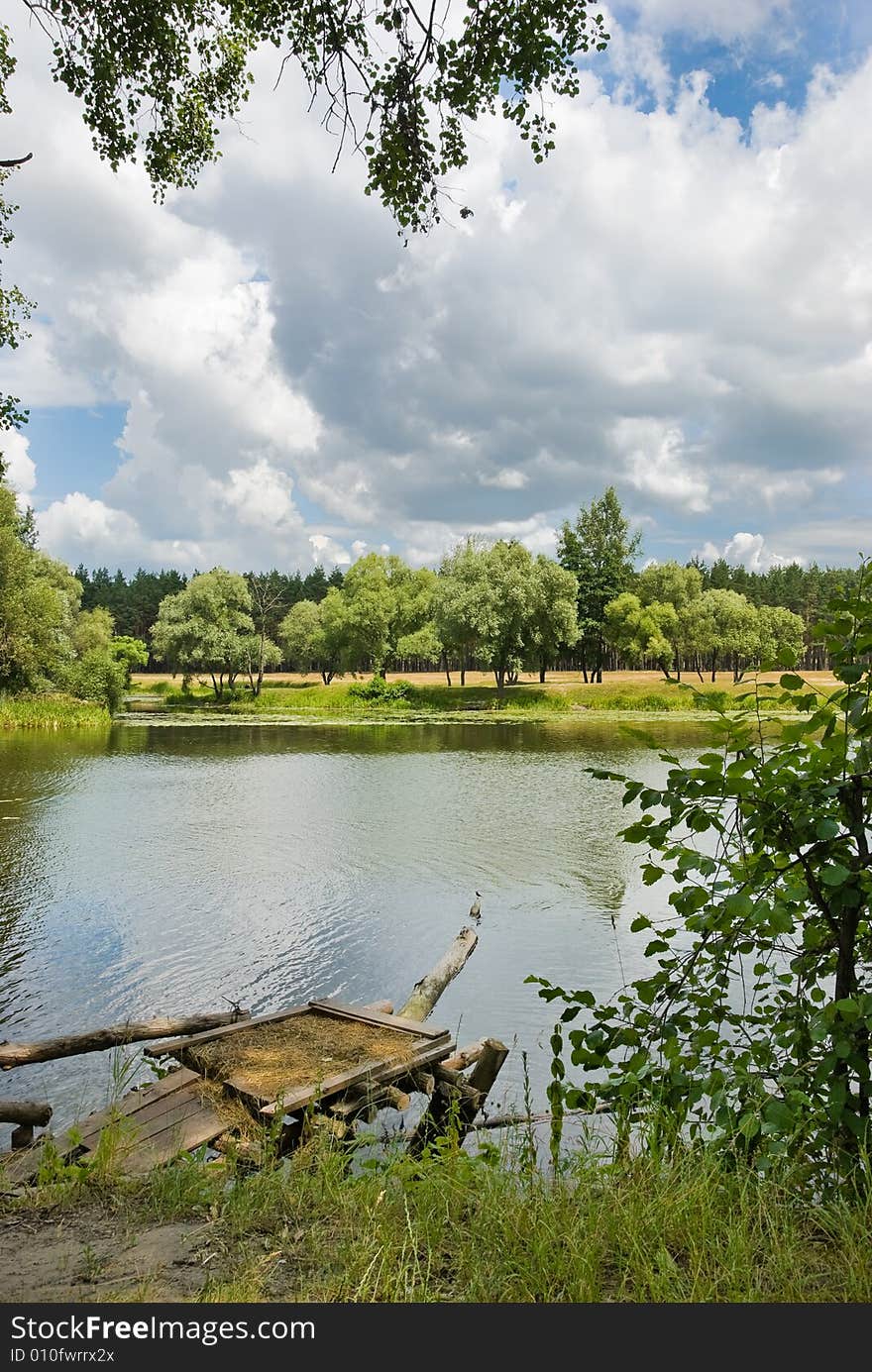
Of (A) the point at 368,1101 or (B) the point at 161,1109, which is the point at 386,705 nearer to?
(A) the point at 368,1101

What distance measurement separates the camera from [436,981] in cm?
940

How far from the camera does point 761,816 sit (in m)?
3.75

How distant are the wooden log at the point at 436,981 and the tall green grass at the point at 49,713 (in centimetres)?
4021

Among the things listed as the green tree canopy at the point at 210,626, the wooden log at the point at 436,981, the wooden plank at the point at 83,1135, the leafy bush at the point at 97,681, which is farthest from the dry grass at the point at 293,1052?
the green tree canopy at the point at 210,626

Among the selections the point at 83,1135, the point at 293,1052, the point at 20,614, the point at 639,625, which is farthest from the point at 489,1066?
the point at 639,625

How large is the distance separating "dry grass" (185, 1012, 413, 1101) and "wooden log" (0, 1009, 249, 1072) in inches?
18.0

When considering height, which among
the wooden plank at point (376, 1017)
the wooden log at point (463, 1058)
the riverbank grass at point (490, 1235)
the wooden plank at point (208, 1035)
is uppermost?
the riverbank grass at point (490, 1235)

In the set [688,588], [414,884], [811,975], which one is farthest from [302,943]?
[688,588]

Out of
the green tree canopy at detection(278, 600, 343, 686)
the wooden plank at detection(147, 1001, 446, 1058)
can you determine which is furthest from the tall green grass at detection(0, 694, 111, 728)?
the wooden plank at detection(147, 1001, 446, 1058)

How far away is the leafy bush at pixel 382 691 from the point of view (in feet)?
208

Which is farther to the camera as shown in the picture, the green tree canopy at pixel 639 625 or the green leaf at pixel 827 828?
the green tree canopy at pixel 639 625

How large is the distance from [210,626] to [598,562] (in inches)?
1504

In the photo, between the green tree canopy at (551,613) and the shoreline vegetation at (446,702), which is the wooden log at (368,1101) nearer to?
the shoreline vegetation at (446,702)
